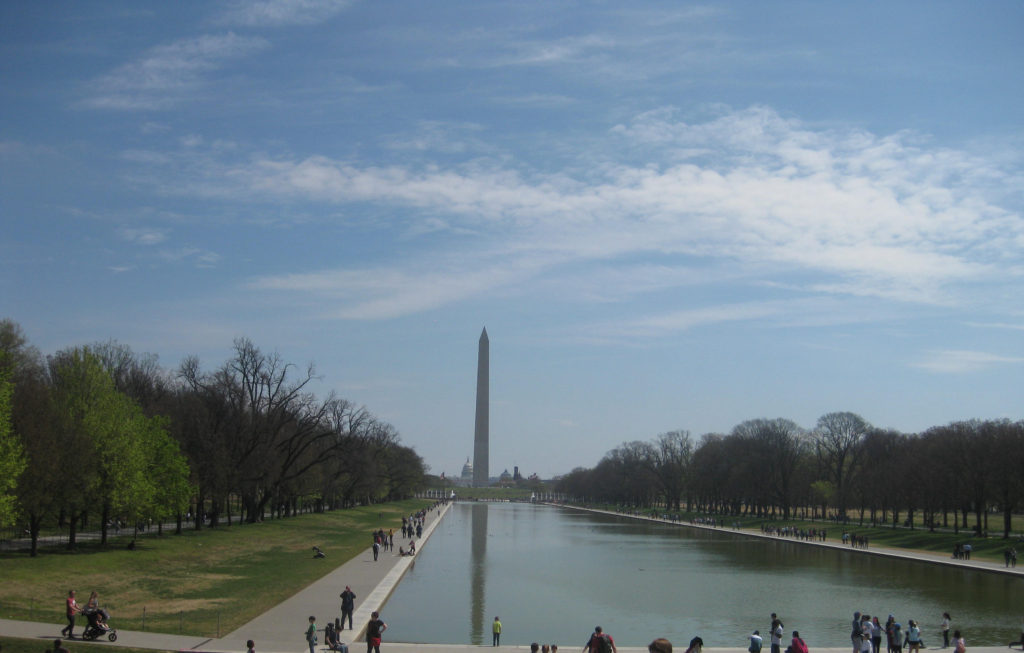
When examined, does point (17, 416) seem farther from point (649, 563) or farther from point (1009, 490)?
point (1009, 490)

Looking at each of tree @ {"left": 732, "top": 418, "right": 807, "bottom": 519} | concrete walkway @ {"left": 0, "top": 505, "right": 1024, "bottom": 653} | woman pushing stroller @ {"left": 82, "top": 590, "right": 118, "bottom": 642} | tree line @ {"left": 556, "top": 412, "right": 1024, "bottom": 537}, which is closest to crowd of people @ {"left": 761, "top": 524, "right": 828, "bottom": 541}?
tree line @ {"left": 556, "top": 412, "right": 1024, "bottom": 537}

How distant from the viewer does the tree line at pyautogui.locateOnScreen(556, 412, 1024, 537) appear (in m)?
57.7

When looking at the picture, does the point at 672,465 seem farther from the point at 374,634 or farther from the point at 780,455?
the point at 374,634

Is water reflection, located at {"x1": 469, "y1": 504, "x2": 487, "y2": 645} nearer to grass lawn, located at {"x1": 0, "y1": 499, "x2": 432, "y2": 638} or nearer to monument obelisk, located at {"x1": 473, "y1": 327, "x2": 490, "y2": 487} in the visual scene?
grass lawn, located at {"x1": 0, "y1": 499, "x2": 432, "y2": 638}

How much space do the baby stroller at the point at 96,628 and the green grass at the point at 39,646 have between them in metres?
0.29

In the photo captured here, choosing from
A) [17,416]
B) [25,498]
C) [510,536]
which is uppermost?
[17,416]

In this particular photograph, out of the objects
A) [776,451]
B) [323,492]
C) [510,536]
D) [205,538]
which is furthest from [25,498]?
[776,451]

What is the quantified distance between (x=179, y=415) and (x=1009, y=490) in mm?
52519

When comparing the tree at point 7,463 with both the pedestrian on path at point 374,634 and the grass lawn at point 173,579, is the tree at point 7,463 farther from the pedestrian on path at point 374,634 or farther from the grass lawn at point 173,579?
the pedestrian on path at point 374,634

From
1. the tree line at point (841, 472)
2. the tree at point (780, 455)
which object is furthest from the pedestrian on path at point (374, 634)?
the tree at point (780, 455)

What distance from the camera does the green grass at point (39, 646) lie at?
57.9 ft

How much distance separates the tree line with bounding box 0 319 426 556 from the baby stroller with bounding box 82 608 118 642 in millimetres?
11749

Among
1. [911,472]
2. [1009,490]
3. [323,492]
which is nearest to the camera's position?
[1009,490]

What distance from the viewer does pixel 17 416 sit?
34.8 meters
